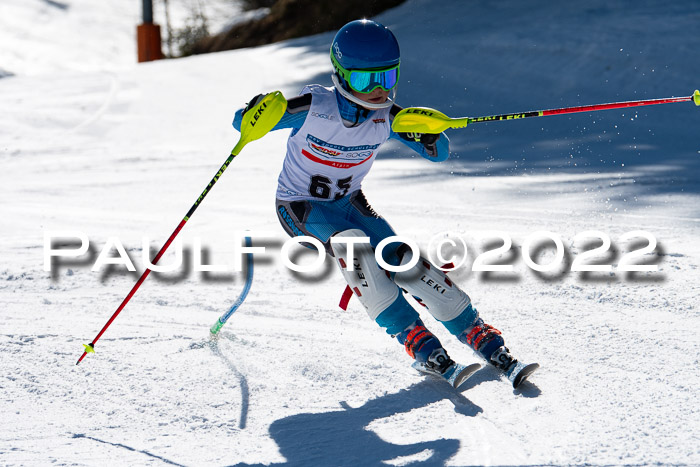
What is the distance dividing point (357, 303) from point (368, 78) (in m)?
1.51

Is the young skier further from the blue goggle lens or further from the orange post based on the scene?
the orange post

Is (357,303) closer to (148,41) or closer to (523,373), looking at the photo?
(523,373)

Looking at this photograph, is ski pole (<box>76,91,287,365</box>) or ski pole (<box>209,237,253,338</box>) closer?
ski pole (<box>76,91,287,365</box>)

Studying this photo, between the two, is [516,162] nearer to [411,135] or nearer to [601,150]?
[601,150]

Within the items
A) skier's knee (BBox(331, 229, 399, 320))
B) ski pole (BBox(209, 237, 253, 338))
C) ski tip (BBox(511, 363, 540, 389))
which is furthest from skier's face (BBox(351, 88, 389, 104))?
ski tip (BBox(511, 363, 540, 389))

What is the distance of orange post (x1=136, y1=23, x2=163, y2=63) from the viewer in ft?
50.2

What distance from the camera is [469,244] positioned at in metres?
5.54

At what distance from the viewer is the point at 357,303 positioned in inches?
186

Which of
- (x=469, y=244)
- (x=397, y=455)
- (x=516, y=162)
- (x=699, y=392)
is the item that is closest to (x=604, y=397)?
(x=699, y=392)

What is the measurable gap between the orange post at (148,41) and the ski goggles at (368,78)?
12474 millimetres

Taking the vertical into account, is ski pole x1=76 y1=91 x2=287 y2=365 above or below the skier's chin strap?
below

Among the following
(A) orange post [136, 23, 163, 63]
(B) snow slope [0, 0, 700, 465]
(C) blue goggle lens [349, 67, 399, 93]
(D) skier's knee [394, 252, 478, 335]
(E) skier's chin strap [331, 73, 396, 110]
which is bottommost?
(B) snow slope [0, 0, 700, 465]

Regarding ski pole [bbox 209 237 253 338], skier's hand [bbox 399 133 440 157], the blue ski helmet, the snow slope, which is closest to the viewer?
the snow slope

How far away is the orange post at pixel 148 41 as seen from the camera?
15305 mm
